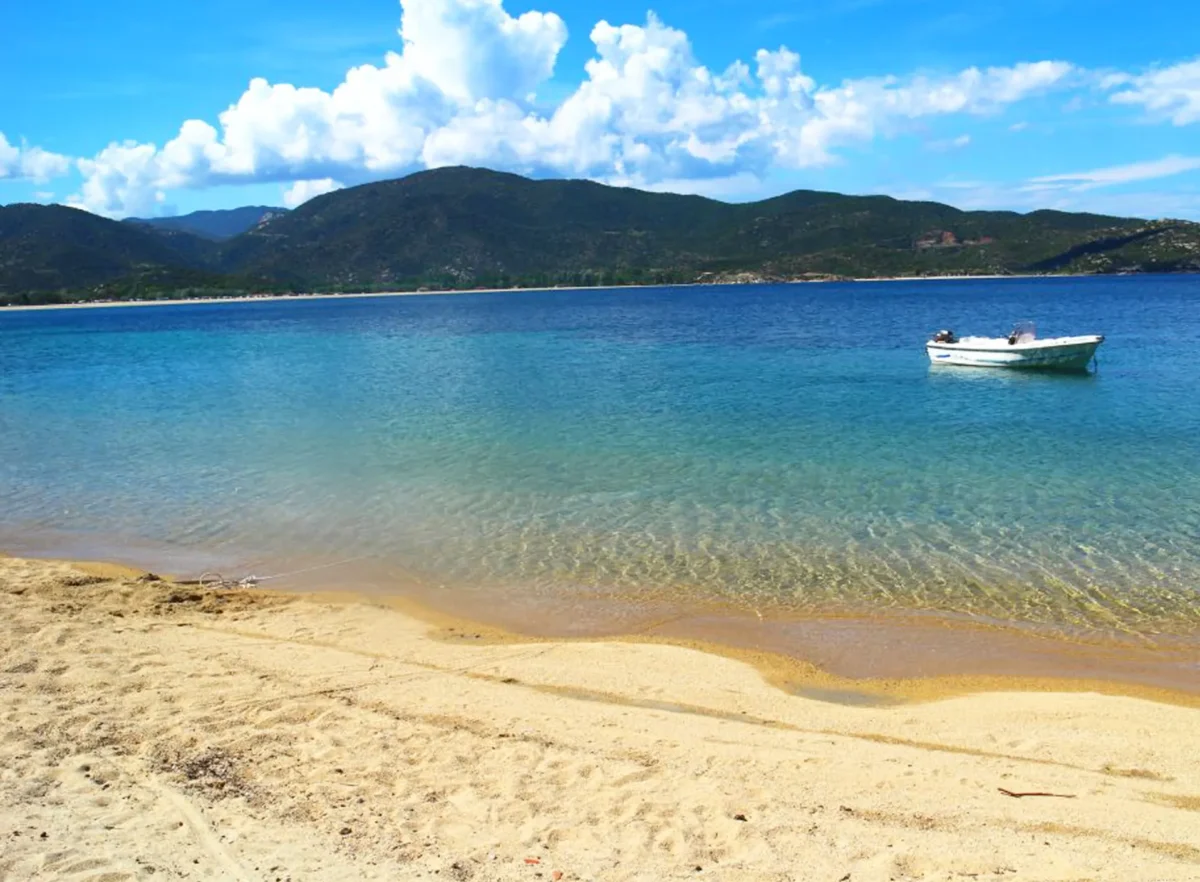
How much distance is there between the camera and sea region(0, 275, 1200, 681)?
12.4 meters

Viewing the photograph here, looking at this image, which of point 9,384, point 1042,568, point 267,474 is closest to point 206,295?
point 9,384

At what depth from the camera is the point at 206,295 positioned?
178 meters

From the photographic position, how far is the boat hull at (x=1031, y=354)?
3619 centimetres

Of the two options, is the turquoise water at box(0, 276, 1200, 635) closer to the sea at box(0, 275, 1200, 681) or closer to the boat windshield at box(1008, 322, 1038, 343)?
the sea at box(0, 275, 1200, 681)

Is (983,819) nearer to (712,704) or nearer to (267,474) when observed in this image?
(712,704)

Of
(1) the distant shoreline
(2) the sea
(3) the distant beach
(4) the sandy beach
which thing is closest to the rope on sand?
(2) the sea

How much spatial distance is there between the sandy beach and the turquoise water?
10.5 feet

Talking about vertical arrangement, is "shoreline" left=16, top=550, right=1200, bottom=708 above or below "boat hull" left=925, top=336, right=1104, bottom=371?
below

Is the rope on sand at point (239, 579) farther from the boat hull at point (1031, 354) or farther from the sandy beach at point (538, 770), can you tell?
the boat hull at point (1031, 354)

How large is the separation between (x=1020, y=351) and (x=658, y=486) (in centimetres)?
2539

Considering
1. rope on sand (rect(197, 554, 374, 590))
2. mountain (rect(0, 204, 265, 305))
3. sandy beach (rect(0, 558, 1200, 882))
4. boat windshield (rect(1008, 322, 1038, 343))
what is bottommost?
rope on sand (rect(197, 554, 374, 590))

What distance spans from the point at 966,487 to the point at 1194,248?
187148 millimetres

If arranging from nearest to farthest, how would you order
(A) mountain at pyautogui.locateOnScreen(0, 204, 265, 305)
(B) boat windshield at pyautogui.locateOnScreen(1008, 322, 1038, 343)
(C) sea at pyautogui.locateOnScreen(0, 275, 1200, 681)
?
(C) sea at pyautogui.locateOnScreen(0, 275, 1200, 681) → (B) boat windshield at pyautogui.locateOnScreen(1008, 322, 1038, 343) → (A) mountain at pyautogui.locateOnScreen(0, 204, 265, 305)

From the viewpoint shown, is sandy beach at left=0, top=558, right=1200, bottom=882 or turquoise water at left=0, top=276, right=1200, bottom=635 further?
→ turquoise water at left=0, top=276, right=1200, bottom=635
